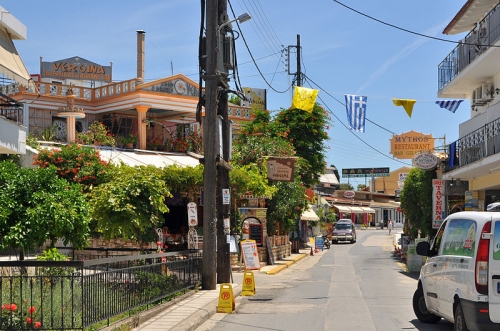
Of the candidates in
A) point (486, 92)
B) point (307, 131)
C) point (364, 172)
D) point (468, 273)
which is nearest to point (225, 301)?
point (468, 273)

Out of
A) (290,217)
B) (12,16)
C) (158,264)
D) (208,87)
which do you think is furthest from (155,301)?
(290,217)

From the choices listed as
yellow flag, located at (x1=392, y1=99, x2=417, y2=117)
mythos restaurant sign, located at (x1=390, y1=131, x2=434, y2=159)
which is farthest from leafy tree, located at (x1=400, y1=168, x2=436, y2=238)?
mythos restaurant sign, located at (x1=390, y1=131, x2=434, y2=159)

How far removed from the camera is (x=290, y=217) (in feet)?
124

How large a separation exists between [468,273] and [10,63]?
431 inches

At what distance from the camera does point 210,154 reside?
17703mm

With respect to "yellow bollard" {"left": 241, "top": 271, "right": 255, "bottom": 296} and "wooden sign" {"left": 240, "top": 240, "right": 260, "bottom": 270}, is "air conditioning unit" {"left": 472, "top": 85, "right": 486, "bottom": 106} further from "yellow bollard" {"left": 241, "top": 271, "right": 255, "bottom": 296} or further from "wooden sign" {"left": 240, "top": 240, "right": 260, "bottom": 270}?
"yellow bollard" {"left": 241, "top": 271, "right": 255, "bottom": 296}

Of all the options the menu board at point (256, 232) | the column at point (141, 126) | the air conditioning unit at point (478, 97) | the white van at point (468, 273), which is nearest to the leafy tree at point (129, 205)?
the white van at point (468, 273)

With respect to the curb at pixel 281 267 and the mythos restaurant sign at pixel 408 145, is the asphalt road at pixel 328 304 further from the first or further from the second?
the mythos restaurant sign at pixel 408 145

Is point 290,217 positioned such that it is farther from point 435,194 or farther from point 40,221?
point 40,221

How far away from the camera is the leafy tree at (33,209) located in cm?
1401

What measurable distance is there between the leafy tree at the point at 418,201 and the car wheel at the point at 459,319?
23386mm

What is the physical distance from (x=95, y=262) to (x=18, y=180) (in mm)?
5262

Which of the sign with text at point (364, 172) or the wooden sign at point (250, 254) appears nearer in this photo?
the wooden sign at point (250, 254)

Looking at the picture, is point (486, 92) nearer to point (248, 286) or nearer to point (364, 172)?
point (248, 286)
